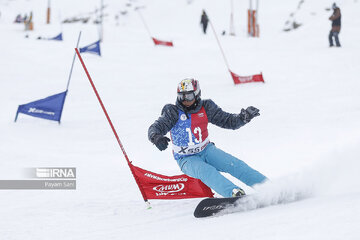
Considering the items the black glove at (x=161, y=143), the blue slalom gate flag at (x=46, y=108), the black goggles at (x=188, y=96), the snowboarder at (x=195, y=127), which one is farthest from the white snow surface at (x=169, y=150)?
the black goggles at (x=188, y=96)

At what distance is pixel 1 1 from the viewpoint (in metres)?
39.4

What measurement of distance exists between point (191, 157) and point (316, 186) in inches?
48.2

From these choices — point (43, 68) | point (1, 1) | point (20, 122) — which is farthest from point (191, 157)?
point (1, 1)

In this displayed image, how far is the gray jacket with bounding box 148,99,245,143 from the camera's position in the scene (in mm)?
4406

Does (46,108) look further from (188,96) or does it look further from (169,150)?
(188,96)

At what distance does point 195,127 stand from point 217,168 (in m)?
0.47

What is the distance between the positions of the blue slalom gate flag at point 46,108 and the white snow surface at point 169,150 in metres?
0.25

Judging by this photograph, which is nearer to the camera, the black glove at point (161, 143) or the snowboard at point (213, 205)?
the snowboard at point (213, 205)

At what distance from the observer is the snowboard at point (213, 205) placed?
12.1ft

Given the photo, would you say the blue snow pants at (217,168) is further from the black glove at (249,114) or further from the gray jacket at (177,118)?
the black glove at (249,114)

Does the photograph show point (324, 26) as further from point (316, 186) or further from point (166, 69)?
point (316, 186)

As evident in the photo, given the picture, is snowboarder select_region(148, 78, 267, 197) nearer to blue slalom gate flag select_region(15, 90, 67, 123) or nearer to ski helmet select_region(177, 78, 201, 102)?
ski helmet select_region(177, 78, 201, 102)

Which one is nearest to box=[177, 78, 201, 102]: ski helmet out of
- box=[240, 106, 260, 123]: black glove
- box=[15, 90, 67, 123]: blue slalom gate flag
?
box=[240, 106, 260, 123]: black glove

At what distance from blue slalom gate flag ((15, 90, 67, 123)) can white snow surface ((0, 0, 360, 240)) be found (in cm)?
25
